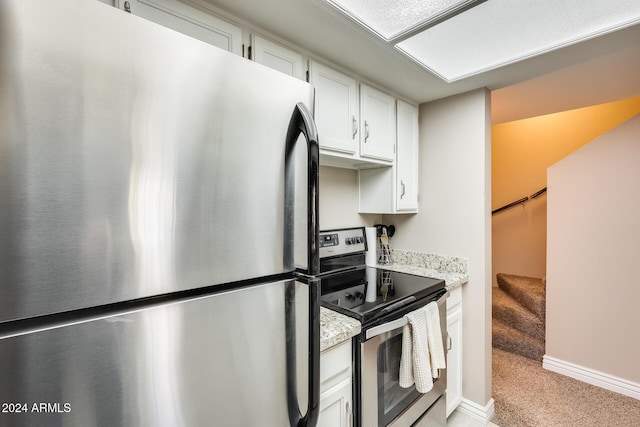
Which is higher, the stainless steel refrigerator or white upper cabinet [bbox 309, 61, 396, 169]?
white upper cabinet [bbox 309, 61, 396, 169]

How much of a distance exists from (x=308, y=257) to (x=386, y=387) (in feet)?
3.27

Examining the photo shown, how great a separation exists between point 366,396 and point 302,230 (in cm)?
88

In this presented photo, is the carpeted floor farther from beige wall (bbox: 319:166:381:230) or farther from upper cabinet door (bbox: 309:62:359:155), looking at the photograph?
upper cabinet door (bbox: 309:62:359:155)

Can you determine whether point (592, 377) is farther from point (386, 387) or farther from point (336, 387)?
point (336, 387)

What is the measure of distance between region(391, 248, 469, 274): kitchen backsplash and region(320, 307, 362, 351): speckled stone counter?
116 cm

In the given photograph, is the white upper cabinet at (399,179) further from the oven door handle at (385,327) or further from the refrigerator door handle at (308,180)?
the refrigerator door handle at (308,180)

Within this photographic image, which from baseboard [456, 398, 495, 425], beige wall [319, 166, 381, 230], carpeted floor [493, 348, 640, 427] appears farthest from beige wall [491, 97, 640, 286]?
beige wall [319, 166, 381, 230]

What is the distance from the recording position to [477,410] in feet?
6.19

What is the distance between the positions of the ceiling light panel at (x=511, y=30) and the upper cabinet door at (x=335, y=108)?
356mm

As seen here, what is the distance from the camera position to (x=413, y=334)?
134cm

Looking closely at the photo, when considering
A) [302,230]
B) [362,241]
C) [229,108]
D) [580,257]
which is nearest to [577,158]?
[580,257]

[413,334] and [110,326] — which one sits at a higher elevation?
[110,326]

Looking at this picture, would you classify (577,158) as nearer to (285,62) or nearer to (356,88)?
(356,88)

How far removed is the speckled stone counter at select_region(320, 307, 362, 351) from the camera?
3.34 feet
